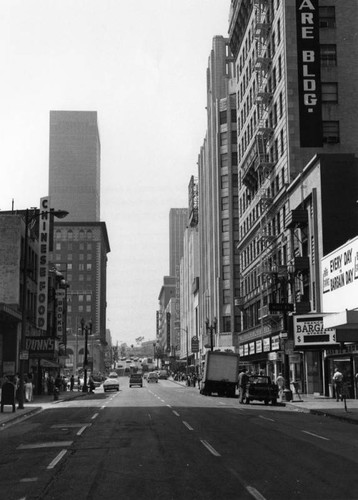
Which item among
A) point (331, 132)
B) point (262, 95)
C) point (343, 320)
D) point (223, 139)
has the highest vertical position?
point (223, 139)

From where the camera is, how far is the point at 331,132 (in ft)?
184

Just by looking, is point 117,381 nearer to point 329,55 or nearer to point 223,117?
point 329,55

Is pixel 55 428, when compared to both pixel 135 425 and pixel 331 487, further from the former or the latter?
pixel 331 487

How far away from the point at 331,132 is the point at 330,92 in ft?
11.4

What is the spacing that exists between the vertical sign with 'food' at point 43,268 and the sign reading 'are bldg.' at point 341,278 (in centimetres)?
2744

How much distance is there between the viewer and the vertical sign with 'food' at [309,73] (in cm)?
5588

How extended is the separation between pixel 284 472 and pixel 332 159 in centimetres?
3824

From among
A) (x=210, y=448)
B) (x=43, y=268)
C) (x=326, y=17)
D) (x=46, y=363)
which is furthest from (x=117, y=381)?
(x=210, y=448)

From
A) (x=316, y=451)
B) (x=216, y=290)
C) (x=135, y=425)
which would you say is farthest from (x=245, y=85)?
(x=316, y=451)

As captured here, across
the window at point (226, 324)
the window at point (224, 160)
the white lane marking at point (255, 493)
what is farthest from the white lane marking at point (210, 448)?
the window at point (224, 160)

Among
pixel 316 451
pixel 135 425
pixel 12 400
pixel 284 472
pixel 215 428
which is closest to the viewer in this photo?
pixel 284 472

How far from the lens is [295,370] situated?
56.5 m

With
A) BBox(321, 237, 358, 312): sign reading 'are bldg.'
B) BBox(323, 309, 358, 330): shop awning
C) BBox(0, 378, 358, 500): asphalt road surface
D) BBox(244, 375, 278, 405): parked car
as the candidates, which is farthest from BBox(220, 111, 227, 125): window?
BBox(0, 378, 358, 500): asphalt road surface

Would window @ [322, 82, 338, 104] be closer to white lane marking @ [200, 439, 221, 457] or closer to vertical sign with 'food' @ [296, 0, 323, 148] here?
vertical sign with 'food' @ [296, 0, 323, 148]
